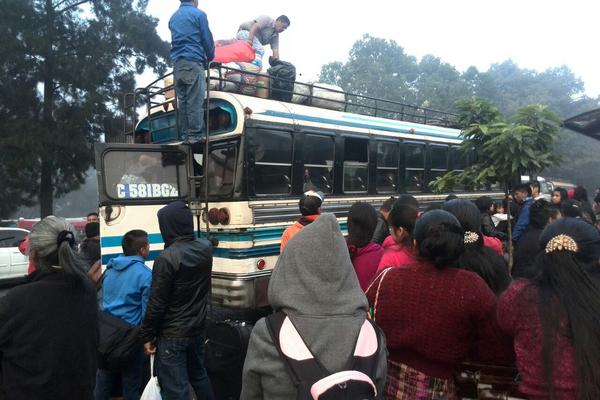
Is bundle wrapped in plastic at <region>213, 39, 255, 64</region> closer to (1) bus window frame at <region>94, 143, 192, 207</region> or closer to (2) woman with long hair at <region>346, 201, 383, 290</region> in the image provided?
(1) bus window frame at <region>94, 143, 192, 207</region>

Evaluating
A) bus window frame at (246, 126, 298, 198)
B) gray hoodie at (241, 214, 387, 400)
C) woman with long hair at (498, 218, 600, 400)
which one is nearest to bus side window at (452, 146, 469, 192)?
bus window frame at (246, 126, 298, 198)

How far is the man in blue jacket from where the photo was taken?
3660mm

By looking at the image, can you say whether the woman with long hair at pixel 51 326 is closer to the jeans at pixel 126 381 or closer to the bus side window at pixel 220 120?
the jeans at pixel 126 381

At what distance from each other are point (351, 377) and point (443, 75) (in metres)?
56.8

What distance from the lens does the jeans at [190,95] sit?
6020mm

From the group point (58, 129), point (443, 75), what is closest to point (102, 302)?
point (58, 129)

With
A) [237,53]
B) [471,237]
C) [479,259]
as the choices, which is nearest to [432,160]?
[237,53]

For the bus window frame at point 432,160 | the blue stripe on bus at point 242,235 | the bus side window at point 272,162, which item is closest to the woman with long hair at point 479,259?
the blue stripe on bus at point 242,235

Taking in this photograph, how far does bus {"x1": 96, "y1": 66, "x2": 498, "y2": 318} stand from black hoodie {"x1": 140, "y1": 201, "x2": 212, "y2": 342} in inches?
89.1

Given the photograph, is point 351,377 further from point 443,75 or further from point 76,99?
point 443,75

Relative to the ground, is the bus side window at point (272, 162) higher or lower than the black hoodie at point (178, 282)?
higher

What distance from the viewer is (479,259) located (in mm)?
2828

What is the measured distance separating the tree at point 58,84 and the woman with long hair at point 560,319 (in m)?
19.6

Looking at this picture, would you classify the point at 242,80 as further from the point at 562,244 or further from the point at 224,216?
the point at 562,244
